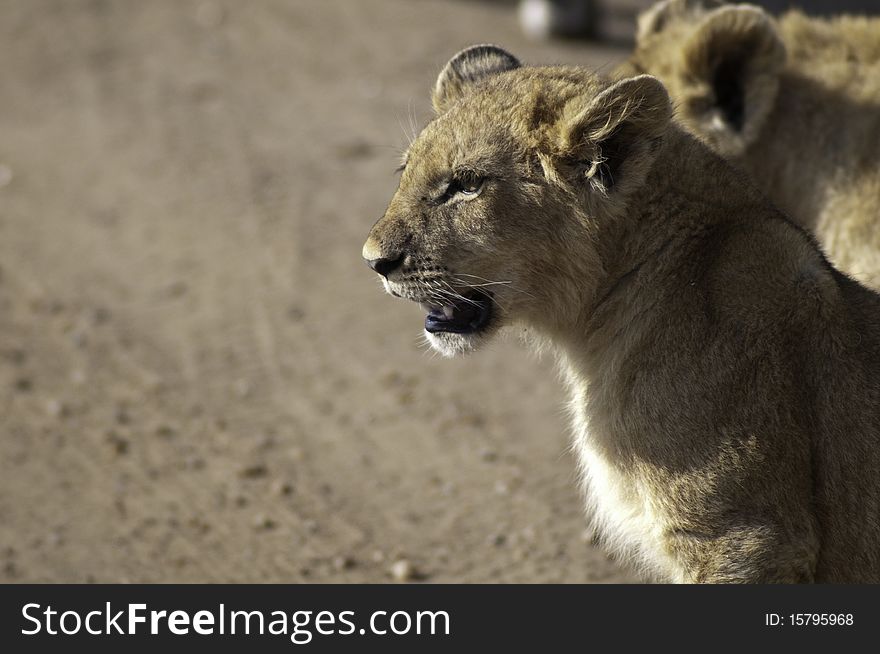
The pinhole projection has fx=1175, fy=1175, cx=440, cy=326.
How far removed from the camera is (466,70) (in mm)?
4859

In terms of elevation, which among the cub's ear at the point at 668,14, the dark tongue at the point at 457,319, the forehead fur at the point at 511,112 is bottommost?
the dark tongue at the point at 457,319

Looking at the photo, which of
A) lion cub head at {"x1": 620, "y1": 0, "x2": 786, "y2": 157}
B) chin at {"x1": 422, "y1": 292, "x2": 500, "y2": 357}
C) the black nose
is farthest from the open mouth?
lion cub head at {"x1": 620, "y1": 0, "x2": 786, "y2": 157}

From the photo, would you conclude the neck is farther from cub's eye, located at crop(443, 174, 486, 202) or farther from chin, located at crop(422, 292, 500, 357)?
cub's eye, located at crop(443, 174, 486, 202)

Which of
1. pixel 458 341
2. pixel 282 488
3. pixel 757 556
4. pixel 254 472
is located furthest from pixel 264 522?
pixel 757 556

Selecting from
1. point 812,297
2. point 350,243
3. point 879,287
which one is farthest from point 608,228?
point 350,243

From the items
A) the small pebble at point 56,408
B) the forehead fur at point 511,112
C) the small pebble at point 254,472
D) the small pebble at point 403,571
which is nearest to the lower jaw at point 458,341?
the forehead fur at point 511,112

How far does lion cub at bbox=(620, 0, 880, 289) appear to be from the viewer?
5.34 metres

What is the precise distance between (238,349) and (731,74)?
138 inches

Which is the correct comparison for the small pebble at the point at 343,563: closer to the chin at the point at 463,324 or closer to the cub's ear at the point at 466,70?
the chin at the point at 463,324

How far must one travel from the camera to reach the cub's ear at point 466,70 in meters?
4.83

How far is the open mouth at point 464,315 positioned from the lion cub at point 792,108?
1.56 meters

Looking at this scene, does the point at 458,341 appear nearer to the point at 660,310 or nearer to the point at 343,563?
the point at 660,310

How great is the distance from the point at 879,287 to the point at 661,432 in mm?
1768

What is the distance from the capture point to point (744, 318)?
400cm
